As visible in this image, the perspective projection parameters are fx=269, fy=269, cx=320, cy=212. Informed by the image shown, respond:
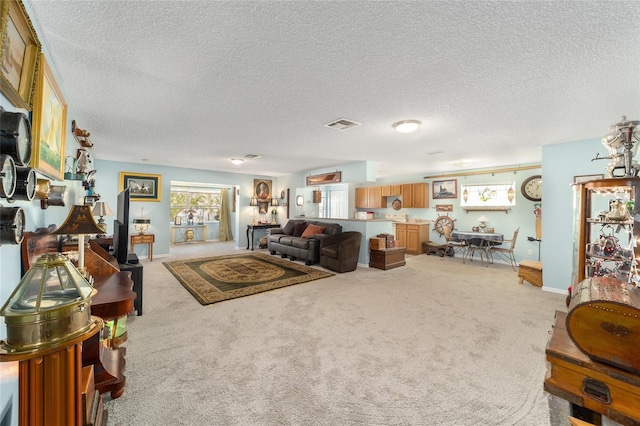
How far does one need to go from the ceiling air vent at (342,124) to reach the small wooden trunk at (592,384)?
2764 mm

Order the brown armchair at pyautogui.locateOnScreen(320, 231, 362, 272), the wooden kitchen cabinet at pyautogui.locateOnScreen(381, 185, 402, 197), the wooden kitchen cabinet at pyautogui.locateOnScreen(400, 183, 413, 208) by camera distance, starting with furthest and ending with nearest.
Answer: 1. the wooden kitchen cabinet at pyautogui.locateOnScreen(381, 185, 402, 197)
2. the wooden kitchen cabinet at pyautogui.locateOnScreen(400, 183, 413, 208)
3. the brown armchair at pyautogui.locateOnScreen(320, 231, 362, 272)

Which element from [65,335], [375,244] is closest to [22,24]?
[65,335]

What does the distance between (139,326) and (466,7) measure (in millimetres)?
3722

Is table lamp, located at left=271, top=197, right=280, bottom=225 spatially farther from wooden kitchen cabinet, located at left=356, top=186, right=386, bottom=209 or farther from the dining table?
the dining table

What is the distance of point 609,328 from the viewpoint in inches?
44.7

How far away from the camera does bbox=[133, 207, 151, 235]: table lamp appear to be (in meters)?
6.19

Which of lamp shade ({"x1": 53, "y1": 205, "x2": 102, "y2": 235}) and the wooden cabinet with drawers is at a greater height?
the wooden cabinet with drawers

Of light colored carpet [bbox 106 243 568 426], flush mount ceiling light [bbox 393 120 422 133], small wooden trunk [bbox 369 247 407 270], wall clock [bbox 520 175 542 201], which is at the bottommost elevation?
light colored carpet [bbox 106 243 568 426]

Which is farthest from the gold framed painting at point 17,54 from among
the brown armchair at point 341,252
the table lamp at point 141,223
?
the table lamp at point 141,223

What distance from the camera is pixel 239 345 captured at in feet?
7.87

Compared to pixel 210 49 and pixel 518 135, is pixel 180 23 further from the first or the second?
pixel 518 135

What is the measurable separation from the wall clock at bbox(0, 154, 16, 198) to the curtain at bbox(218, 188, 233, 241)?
9.26m

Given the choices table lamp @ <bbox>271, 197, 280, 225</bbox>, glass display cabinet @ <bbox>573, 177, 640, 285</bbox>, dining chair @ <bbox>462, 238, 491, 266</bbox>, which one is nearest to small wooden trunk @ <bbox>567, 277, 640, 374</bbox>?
glass display cabinet @ <bbox>573, 177, 640, 285</bbox>

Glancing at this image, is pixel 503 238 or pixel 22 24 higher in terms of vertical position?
pixel 22 24
